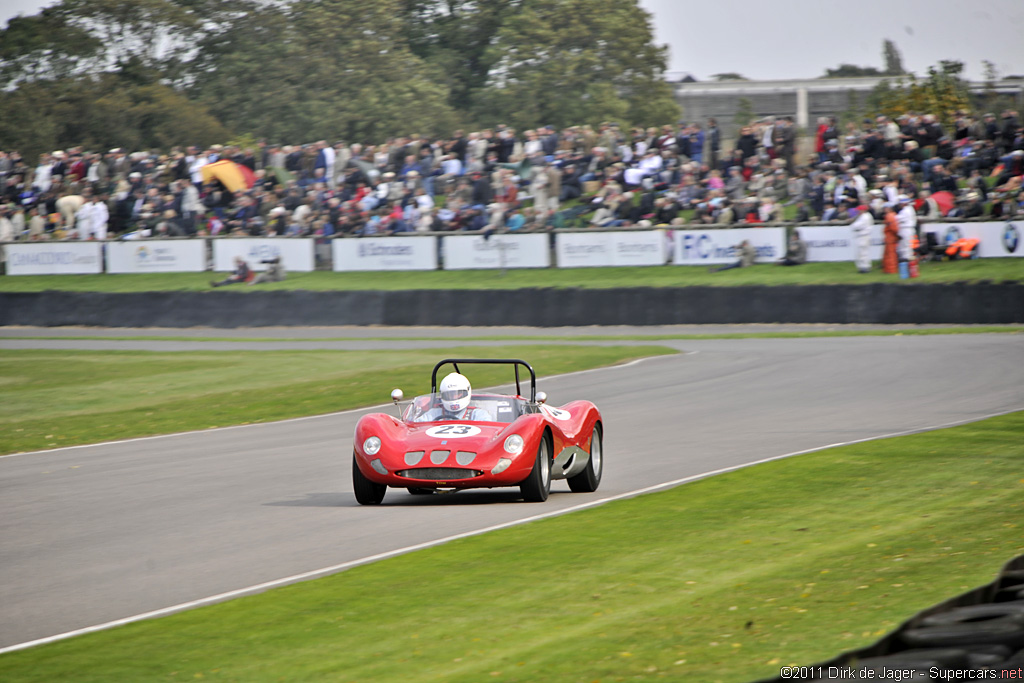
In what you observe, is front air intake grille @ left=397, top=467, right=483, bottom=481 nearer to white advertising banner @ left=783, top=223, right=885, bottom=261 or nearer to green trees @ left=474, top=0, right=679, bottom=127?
white advertising banner @ left=783, top=223, right=885, bottom=261

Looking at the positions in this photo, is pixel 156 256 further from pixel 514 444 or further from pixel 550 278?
pixel 514 444

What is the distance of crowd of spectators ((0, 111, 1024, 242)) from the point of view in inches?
1236

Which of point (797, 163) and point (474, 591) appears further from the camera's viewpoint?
point (797, 163)

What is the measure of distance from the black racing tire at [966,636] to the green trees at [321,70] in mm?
52956

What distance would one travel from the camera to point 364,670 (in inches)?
226

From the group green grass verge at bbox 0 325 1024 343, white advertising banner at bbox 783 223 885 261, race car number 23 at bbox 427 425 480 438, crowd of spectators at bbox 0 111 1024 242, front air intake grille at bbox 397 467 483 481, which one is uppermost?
crowd of spectators at bbox 0 111 1024 242

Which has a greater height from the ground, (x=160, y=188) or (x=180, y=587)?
(x=160, y=188)

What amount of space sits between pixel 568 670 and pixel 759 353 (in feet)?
61.2

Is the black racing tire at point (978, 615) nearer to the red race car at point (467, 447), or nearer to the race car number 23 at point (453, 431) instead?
the red race car at point (467, 447)

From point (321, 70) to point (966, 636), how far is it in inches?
2223

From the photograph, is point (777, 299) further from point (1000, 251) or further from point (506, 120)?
point (506, 120)

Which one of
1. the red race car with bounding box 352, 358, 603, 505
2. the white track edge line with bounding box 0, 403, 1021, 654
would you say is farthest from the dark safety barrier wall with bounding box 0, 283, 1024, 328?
the red race car with bounding box 352, 358, 603, 505

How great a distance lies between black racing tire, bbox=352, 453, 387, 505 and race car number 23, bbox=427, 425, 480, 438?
64cm

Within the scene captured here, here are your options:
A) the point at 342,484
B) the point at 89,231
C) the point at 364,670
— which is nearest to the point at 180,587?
the point at 364,670
